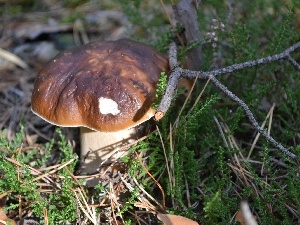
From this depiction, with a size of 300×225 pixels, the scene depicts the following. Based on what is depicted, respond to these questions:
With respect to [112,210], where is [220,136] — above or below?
above

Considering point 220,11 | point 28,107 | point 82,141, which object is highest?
point 220,11

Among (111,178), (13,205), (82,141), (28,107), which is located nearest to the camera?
(13,205)

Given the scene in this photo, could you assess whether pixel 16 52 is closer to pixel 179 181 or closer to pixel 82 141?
pixel 82 141

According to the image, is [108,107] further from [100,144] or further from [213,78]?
[213,78]

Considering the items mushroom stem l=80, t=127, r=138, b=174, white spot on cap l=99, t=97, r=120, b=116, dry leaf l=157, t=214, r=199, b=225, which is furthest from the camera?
mushroom stem l=80, t=127, r=138, b=174

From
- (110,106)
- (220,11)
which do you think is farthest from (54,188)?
(220,11)

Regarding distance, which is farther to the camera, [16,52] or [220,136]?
[16,52]

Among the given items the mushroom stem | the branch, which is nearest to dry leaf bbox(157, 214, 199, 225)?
the branch

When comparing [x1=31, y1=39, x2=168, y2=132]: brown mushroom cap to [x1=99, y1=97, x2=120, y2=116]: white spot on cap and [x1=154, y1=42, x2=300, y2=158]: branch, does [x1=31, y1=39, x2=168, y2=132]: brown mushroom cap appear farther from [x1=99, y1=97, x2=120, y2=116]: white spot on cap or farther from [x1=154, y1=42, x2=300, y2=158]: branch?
[x1=154, y1=42, x2=300, y2=158]: branch
